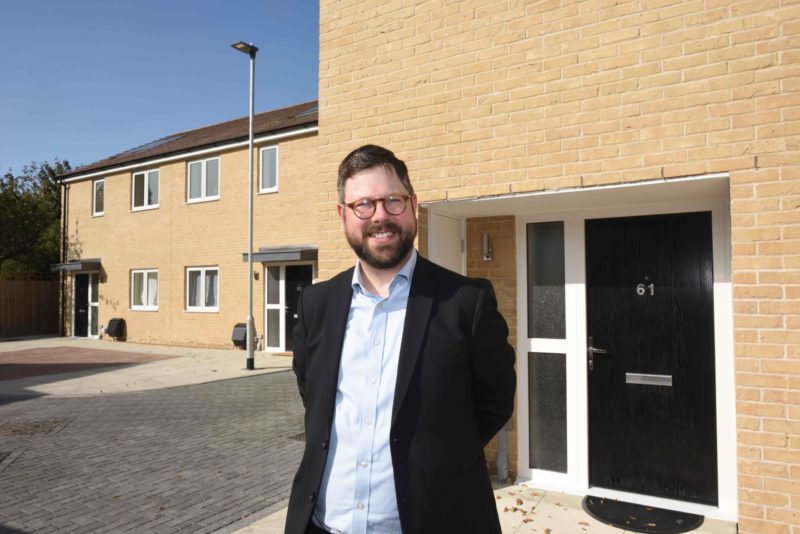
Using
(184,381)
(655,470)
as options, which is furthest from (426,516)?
(184,381)

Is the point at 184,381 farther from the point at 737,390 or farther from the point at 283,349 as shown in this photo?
the point at 737,390

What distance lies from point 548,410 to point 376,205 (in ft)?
11.5

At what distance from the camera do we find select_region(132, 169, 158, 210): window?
756 inches

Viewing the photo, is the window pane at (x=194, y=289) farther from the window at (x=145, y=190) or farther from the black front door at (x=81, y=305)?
the black front door at (x=81, y=305)

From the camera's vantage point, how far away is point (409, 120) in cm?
458

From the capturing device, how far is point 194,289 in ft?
58.4

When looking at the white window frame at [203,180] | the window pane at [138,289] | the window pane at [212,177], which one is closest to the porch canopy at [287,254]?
the white window frame at [203,180]

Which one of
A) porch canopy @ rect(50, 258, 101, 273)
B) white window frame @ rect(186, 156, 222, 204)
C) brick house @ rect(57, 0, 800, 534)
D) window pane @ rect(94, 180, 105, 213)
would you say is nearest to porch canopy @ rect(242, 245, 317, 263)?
white window frame @ rect(186, 156, 222, 204)

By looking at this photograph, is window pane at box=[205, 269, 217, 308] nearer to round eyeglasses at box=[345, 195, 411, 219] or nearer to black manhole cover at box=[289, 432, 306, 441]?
black manhole cover at box=[289, 432, 306, 441]

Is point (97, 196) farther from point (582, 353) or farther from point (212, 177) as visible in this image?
point (582, 353)

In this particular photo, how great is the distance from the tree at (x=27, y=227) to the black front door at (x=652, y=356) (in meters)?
25.3

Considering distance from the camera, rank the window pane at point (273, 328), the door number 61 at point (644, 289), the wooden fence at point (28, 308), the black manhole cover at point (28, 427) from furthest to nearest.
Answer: the wooden fence at point (28, 308), the window pane at point (273, 328), the black manhole cover at point (28, 427), the door number 61 at point (644, 289)

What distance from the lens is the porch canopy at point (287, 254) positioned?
47.7 ft

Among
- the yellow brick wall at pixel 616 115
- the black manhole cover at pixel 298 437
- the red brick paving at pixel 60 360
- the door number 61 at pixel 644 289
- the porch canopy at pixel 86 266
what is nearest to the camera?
the yellow brick wall at pixel 616 115
